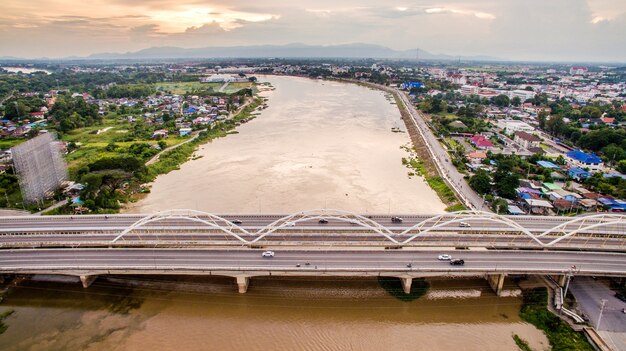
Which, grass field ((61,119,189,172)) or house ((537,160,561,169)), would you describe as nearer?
house ((537,160,561,169))

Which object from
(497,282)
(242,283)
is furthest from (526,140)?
(242,283)

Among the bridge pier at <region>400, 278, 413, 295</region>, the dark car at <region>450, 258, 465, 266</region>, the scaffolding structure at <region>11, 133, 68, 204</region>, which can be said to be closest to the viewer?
the bridge pier at <region>400, 278, 413, 295</region>

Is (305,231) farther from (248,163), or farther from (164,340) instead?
(248,163)

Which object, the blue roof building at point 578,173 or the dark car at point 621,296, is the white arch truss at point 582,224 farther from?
the blue roof building at point 578,173

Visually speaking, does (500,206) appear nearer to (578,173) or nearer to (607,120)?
(578,173)

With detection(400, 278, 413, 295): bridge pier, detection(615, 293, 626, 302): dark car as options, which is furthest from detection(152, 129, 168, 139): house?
detection(615, 293, 626, 302): dark car

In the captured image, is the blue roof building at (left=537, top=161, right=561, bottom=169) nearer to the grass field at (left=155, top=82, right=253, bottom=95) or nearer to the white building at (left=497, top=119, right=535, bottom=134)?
the white building at (left=497, top=119, right=535, bottom=134)

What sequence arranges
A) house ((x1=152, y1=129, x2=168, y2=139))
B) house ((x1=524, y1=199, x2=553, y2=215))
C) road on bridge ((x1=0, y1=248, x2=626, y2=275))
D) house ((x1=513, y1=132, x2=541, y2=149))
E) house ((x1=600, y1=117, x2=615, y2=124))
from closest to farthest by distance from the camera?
road on bridge ((x1=0, y1=248, x2=626, y2=275))
house ((x1=524, y1=199, x2=553, y2=215))
house ((x1=513, y1=132, x2=541, y2=149))
house ((x1=152, y1=129, x2=168, y2=139))
house ((x1=600, y1=117, x2=615, y2=124))

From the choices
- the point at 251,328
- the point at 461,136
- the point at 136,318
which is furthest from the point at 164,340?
the point at 461,136
